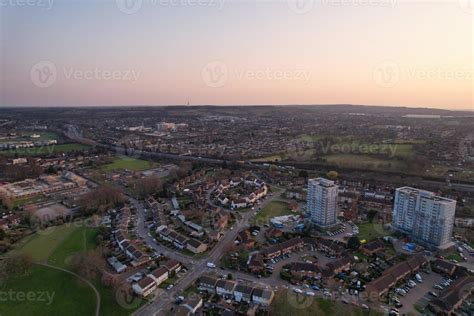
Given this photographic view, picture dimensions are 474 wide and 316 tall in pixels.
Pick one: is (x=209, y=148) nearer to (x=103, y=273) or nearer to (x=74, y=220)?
(x=74, y=220)

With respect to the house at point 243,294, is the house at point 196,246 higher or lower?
higher

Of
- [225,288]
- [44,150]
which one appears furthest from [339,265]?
[44,150]

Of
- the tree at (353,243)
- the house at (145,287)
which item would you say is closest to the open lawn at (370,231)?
the tree at (353,243)

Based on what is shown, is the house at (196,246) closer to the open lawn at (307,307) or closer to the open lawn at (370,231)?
the open lawn at (307,307)

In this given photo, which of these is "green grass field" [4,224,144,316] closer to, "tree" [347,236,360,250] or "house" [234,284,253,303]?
"house" [234,284,253,303]

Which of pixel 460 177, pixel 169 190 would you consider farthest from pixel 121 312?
pixel 460 177

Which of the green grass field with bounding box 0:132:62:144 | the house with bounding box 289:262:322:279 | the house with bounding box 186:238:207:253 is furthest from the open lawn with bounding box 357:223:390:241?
the green grass field with bounding box 0:132:62:144
